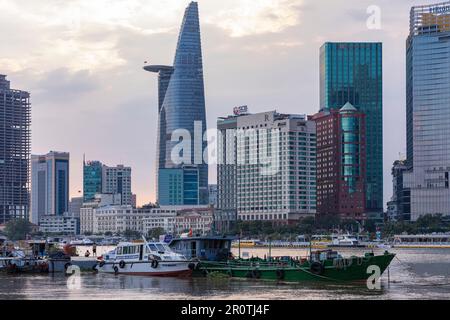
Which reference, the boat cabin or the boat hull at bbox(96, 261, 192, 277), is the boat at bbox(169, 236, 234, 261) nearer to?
the boat cabin

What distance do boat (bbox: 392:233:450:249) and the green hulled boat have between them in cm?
11246

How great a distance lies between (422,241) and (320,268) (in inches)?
5079

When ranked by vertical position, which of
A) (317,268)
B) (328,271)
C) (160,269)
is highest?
(317,268)

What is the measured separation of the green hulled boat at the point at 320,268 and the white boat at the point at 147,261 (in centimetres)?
308

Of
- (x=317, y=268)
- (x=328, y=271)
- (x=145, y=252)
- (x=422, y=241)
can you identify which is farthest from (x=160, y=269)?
(x=422, y=241)

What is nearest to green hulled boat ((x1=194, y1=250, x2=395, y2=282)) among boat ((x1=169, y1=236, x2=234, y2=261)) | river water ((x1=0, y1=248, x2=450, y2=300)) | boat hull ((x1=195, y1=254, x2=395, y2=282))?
boat hull ((x1=195, y1=254, x2=395, y2=282))

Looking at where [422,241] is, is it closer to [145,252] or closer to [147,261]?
[145,252]

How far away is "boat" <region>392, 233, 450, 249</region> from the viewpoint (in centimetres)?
15900

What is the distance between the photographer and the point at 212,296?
3734cm

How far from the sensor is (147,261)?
173 feet

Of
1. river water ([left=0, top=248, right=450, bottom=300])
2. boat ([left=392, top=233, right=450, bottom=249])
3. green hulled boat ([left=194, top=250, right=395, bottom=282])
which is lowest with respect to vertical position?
boat ([left=392, top=233, right=450, bottom=249])

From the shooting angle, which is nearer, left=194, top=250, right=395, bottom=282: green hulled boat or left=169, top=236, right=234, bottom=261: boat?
left=194, top=250, right=395, bottom=282: green hulled boat
